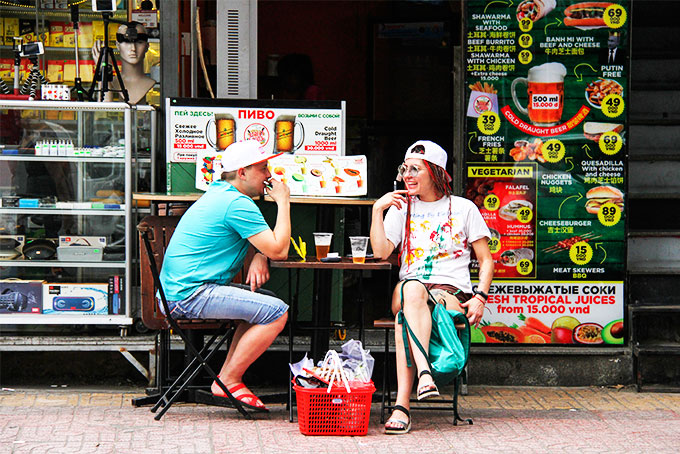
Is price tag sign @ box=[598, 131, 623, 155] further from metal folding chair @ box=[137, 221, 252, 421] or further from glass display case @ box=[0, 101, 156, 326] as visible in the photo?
glass display case @ box=[0, 101, 156, 326]

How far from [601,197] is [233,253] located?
2.69 m

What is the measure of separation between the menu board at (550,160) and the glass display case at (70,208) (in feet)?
7.67

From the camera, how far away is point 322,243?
5.66 meters

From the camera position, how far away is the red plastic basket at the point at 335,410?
5.27 m

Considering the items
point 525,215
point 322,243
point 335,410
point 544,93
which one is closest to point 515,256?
point 525,215

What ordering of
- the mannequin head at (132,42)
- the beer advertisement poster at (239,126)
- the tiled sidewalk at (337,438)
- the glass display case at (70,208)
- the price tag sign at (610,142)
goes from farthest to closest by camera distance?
the mannequin head at (132,42)
the price tag sign at (610,142)
the glass display case at (70,208)
the beer advertisement poster at (239,126)
the tiled sidewalk at (337,438)

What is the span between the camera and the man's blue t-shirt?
5.48 metres

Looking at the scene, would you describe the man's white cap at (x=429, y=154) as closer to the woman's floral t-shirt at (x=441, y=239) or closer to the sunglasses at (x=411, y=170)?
the sunglasses at (x=411, y=170)

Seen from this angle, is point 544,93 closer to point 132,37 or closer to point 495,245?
point 495,245

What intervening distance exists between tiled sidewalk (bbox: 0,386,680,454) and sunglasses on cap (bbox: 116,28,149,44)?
7.96 ft

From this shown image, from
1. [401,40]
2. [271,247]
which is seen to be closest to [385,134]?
[401,40]

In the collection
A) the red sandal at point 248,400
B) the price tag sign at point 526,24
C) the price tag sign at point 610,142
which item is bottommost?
the red sandal at point 248,400

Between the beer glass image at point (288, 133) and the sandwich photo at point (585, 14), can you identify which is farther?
the sandwich photo at point (585, 14)

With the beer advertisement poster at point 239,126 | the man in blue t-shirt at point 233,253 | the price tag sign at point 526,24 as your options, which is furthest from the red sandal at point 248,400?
the price tag sign at point 526,24
